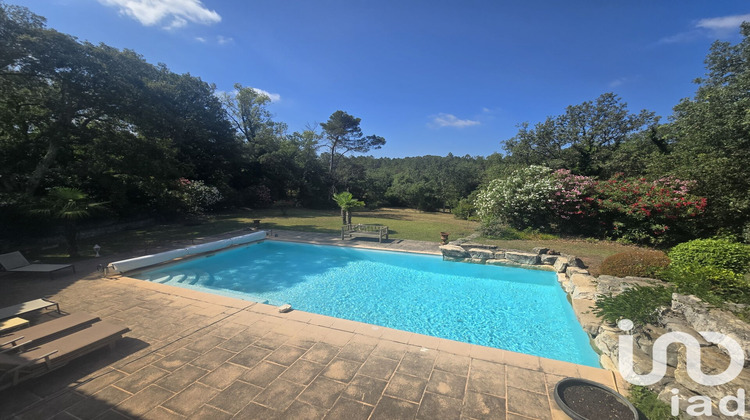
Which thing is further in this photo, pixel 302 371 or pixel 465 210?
pixel 465 210

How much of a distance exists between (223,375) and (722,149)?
1794 cm

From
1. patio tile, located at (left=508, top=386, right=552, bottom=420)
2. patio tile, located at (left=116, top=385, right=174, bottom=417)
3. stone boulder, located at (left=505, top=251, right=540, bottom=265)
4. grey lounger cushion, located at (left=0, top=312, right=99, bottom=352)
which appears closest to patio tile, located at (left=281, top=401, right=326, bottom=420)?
patio tile, located at (left=116, top=385, right=174, bottom=417)

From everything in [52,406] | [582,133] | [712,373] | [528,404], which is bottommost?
[52,406]

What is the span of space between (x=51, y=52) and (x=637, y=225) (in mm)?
22683

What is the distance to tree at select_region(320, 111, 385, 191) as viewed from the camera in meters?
31.1

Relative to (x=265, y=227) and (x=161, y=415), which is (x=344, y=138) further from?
(x=161, y=415)

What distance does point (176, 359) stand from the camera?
3672mm

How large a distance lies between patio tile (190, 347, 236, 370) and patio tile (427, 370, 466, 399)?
266 centimetres

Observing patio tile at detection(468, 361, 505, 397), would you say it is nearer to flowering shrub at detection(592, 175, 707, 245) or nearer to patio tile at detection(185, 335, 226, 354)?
patio tile at detection(185, 335, 226, 354)

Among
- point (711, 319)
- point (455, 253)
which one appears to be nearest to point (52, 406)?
point (711, 319)

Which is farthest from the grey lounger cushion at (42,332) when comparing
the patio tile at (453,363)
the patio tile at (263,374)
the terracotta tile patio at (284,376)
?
the patio tile at (453,363)

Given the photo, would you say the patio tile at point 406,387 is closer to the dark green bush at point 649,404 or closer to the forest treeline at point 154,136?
the dark green bush at point 649,404

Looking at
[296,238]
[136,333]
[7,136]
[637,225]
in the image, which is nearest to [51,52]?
[7,136]

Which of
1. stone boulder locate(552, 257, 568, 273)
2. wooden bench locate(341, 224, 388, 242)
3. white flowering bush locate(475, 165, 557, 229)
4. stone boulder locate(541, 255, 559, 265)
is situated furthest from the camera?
wooden bench locate(341, 224, 388, 242)
